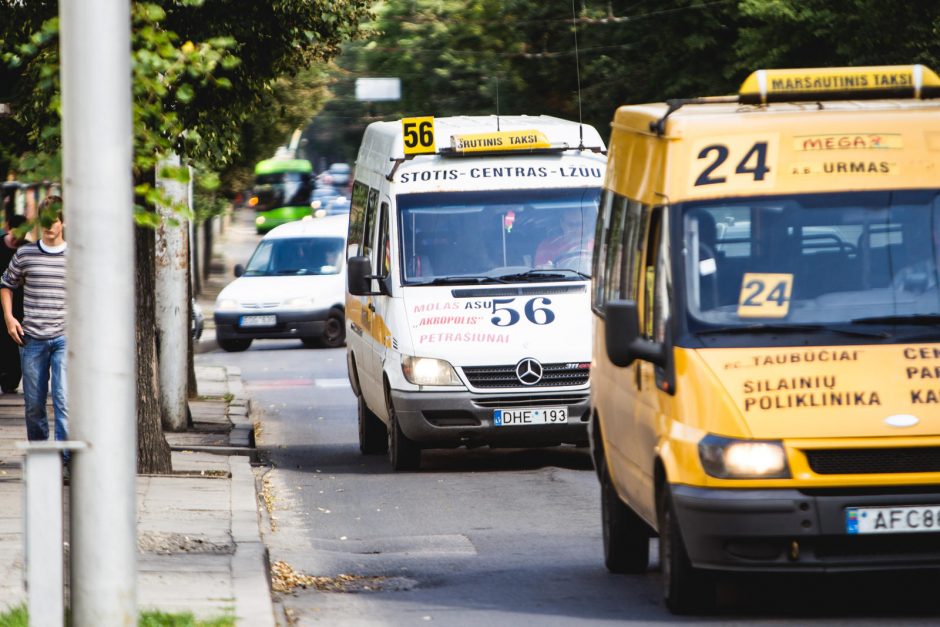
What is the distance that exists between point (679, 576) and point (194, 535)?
10.3 feet

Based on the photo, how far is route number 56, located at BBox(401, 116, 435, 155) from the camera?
13875 millimetres

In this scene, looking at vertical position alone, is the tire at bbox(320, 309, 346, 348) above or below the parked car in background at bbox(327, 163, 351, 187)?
above

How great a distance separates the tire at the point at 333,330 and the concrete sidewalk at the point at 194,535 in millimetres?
12372

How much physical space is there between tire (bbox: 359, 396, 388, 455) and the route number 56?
94.7 inches

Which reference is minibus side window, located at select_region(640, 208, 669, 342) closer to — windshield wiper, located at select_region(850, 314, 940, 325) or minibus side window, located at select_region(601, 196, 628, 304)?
minibus side window, located at select_region(601, 196, 628, 304)

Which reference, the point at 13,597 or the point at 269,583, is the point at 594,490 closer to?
the point at 269,583

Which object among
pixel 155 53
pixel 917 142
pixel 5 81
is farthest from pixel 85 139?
pixel 5 81

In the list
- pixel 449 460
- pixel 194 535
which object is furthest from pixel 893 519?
pixel 449 460

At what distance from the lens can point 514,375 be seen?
13148 millimetres

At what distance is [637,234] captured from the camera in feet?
27.4

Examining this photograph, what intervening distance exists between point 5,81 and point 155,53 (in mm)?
8682

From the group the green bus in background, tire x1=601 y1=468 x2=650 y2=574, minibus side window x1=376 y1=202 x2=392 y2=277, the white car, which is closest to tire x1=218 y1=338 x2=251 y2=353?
the white car

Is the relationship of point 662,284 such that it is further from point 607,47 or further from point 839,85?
point 607,47

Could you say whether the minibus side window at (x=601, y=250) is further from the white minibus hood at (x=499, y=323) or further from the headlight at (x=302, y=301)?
the headlight at (x=302, y=301)
